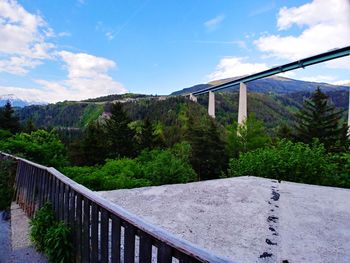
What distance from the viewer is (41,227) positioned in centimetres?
297

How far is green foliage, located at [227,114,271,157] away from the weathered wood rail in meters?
22.8

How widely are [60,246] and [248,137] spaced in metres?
24.2

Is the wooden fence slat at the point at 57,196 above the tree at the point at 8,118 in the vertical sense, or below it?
below

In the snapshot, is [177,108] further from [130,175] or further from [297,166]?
[297,166]

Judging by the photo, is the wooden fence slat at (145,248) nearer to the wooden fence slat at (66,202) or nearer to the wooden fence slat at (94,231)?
the wooden fence slat at (94,231)

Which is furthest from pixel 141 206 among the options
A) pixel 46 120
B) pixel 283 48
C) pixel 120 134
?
pixel 46 120

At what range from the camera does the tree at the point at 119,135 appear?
2705cm

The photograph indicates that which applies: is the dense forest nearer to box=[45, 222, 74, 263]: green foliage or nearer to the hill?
the hill

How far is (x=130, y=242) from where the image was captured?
1549 mm

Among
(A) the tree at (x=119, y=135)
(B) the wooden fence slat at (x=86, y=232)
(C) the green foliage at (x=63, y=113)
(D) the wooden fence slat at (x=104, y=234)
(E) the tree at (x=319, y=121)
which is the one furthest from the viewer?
(C) the green foliage at (x=63, y=113)

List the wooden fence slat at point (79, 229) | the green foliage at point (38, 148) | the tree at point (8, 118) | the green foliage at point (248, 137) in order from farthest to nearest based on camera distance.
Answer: the green foliage at point (248, 137) → the tree at point (8, 118) → the green foliage at point (38, 148) → the wooden fence slat at point (79, 229)

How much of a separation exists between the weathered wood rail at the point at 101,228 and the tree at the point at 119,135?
23.1 meters

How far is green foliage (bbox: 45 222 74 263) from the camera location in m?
2.47

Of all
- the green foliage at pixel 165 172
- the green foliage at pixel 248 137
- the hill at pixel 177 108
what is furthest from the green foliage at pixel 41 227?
the hill at pixel 177 108
